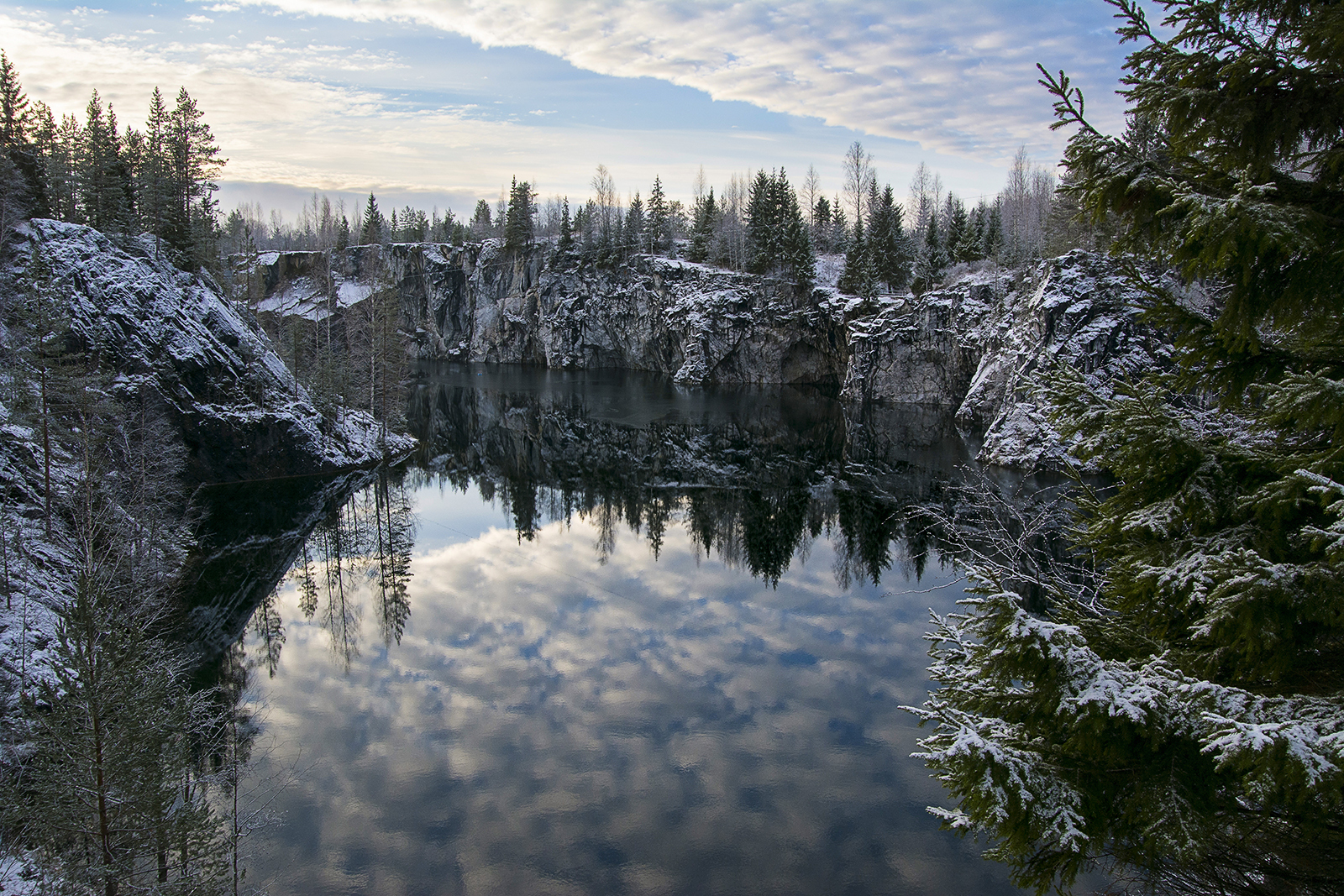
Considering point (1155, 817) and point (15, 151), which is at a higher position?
point (15, 151)

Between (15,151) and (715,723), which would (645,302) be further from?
(715,723)

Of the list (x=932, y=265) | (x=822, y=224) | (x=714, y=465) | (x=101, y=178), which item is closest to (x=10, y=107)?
(x=101, y=178)

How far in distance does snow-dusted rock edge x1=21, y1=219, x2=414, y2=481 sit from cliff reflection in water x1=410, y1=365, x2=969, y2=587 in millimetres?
9349

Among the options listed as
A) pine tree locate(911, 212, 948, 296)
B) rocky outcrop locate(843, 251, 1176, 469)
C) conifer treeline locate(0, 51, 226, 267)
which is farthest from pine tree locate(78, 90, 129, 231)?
pine tree locate(911, 212, 948, 296)

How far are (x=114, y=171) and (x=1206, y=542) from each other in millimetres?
65233

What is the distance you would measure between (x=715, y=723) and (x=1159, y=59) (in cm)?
1733

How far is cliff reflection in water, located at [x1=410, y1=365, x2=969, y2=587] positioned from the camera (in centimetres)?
3419

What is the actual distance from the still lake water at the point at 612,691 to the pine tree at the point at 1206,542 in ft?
34.7

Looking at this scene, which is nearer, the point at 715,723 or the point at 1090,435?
the point at 1090,435

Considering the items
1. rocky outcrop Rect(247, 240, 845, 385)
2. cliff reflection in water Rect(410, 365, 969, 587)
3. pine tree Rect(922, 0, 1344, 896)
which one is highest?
rocky outcrop Rect(247, 240, 845, 385)

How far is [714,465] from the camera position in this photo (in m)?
48.3

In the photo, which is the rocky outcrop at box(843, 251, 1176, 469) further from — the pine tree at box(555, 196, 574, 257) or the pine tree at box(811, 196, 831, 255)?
the pine tree at box(555, 196, 574, 257)

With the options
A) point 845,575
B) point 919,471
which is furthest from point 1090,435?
point 919,471

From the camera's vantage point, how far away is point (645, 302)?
9975 cm
